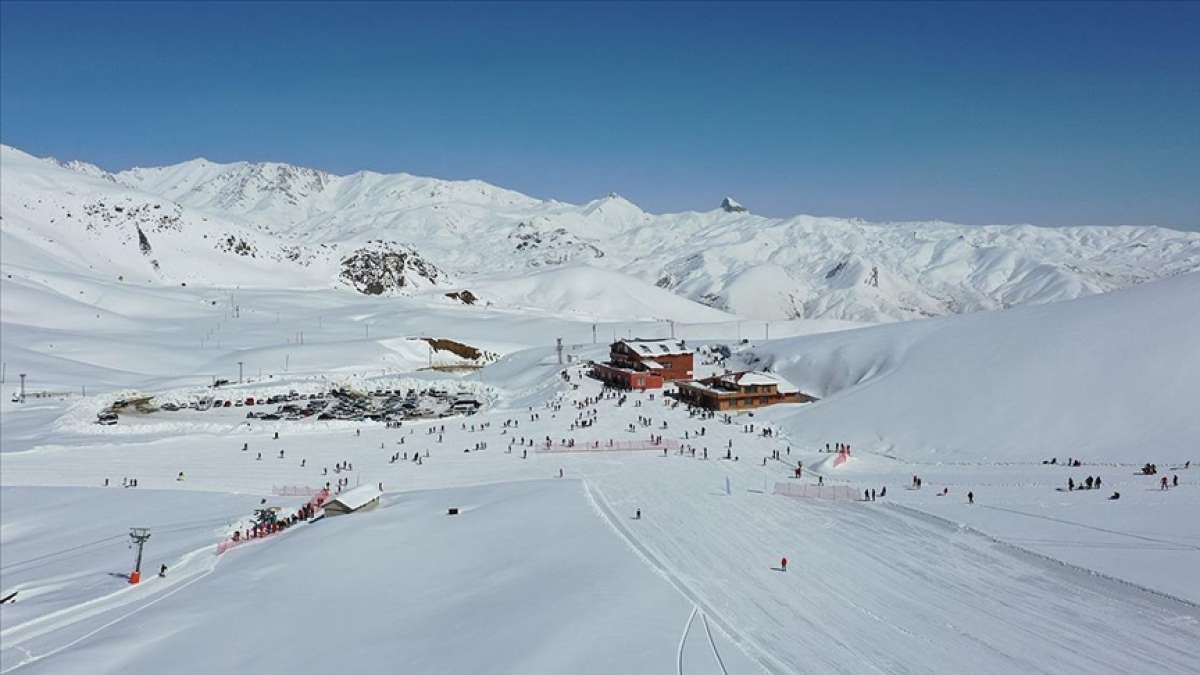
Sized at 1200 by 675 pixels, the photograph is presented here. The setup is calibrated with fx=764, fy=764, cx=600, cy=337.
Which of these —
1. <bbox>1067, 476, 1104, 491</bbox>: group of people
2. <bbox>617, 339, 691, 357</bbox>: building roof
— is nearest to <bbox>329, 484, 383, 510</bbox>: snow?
<bbox>1067, 476, 1104, 491</bbox>: group of people

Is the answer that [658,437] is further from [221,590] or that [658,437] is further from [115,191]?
[115,191]

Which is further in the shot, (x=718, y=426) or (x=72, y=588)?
(x=718, y=426)

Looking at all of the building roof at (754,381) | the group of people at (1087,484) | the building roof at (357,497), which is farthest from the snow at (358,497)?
the building roof at (754,381)

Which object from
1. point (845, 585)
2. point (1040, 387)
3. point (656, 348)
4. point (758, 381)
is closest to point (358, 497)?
point (845, 585)

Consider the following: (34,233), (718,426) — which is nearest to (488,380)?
(718,426)

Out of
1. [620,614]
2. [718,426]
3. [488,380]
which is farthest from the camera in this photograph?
[488,380]

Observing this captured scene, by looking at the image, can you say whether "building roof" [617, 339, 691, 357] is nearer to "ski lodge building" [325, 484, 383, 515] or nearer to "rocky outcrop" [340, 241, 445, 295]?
"ski lodge building" [325, 484, 383, 515]
